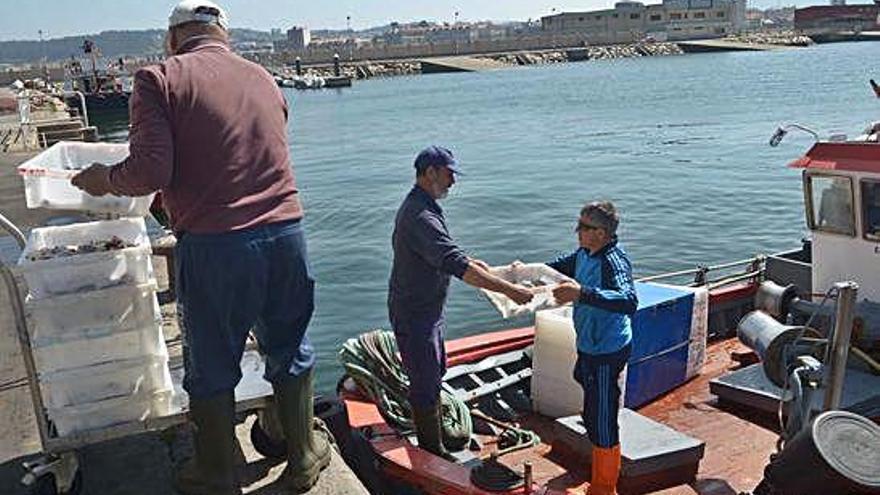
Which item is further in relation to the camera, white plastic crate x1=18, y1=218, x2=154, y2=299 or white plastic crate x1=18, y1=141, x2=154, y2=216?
white plastic crate x1=18, y1=141, x2=154, y2=216

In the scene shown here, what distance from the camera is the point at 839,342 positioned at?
4840 millimetres

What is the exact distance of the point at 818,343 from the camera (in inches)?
215

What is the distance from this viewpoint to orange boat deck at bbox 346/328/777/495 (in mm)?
5477

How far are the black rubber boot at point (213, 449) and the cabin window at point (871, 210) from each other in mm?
5009

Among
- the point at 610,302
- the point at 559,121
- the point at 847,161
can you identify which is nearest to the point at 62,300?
the point at 610,302

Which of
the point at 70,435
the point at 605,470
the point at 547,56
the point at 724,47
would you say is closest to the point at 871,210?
the point at 605,470

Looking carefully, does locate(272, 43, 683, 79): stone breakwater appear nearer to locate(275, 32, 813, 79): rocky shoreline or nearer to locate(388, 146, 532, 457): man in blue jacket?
locate(275, 32, 813, 79): rocky shoreline

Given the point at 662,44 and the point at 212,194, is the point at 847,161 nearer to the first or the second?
the point at 212,194

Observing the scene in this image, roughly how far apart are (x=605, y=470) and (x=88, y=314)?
2.79m

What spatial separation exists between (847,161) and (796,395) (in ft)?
8.38

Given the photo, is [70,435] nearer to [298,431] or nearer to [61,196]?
[298,431]

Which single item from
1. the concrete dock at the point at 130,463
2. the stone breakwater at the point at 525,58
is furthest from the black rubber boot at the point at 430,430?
the stone breakwater at the point at 525,58

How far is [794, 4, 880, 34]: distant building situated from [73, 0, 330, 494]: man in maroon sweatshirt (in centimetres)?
14912

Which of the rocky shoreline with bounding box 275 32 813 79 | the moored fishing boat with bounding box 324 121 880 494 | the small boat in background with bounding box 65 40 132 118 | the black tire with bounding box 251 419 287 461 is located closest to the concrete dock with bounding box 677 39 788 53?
the rocky shoreline with bounding box 275 32 813 79
